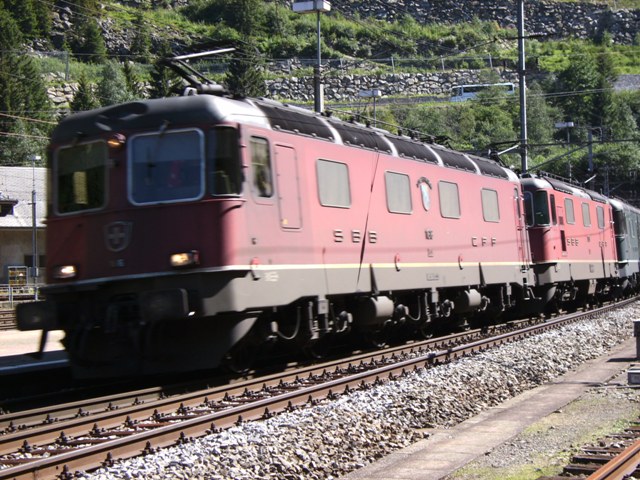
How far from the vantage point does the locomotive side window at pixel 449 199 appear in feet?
56.9

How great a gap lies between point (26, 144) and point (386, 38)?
244ft

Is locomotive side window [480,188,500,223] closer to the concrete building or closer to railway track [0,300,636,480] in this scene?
railway track [0,300,636,480]

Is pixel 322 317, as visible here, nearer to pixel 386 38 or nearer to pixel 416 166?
pixel 416 166

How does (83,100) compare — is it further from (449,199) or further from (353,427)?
(353,427)

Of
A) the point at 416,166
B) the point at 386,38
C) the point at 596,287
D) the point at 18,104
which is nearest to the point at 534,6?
the point at 386,38

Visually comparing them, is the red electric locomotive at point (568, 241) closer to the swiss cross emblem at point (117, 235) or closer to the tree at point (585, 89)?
the swiss cross emblem at point (117, 235)

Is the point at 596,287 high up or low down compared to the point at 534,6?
down

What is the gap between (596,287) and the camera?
95.8ft

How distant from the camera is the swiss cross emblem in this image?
11.5m

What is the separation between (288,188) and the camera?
488 inches

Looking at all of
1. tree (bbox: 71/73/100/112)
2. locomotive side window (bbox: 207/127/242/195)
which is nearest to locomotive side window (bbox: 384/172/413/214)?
locomotive side window (bbox: 207/127/242/195)

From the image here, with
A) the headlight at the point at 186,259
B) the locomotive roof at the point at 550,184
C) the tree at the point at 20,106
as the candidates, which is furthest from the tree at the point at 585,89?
the headlight at the point at 186,259

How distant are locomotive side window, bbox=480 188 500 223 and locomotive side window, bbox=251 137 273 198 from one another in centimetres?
843

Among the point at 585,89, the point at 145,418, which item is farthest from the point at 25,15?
the point at 145,418
